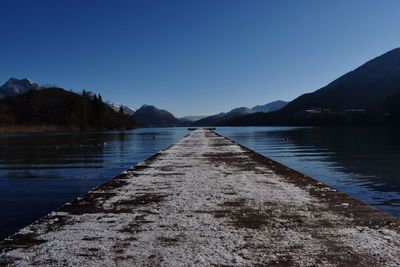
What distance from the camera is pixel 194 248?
602 cm

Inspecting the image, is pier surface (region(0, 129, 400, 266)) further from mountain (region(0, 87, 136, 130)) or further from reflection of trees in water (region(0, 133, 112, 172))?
mountain (region(0, 87, 136, 130))

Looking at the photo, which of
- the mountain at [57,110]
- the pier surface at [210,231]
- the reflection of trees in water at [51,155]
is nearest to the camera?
the pier surface at [210,231]

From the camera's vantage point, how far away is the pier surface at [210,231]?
5.61 m

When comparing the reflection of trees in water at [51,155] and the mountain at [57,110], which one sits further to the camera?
the mountain at [57,110]

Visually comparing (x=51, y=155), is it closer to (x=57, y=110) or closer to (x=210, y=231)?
(x=210, y=231)

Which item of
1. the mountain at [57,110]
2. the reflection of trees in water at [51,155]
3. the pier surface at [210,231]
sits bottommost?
the reflection of trees in water at [51,155]

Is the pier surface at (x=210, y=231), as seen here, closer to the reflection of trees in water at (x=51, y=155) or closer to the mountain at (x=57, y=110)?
the reflection of trees in water at (x=51, y=155)

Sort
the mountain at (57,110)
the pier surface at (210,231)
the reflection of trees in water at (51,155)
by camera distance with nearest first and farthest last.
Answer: the pier surface at (210,231) → the reflection of trees in water at (51,155) → the mountain at (57,110)

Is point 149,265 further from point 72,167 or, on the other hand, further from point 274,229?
point 72,167

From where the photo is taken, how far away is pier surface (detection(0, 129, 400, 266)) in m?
5.61

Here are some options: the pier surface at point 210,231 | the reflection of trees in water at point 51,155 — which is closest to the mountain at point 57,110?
the reflection of trees in water at point 51,155

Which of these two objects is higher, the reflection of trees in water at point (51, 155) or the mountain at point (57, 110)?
the mountain at point (57, 110)

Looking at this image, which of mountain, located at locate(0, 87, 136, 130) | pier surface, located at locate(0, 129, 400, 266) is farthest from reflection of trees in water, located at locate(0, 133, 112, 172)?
mountain, located at locate(0, 87, 136, 130)

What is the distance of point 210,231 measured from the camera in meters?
6.95
